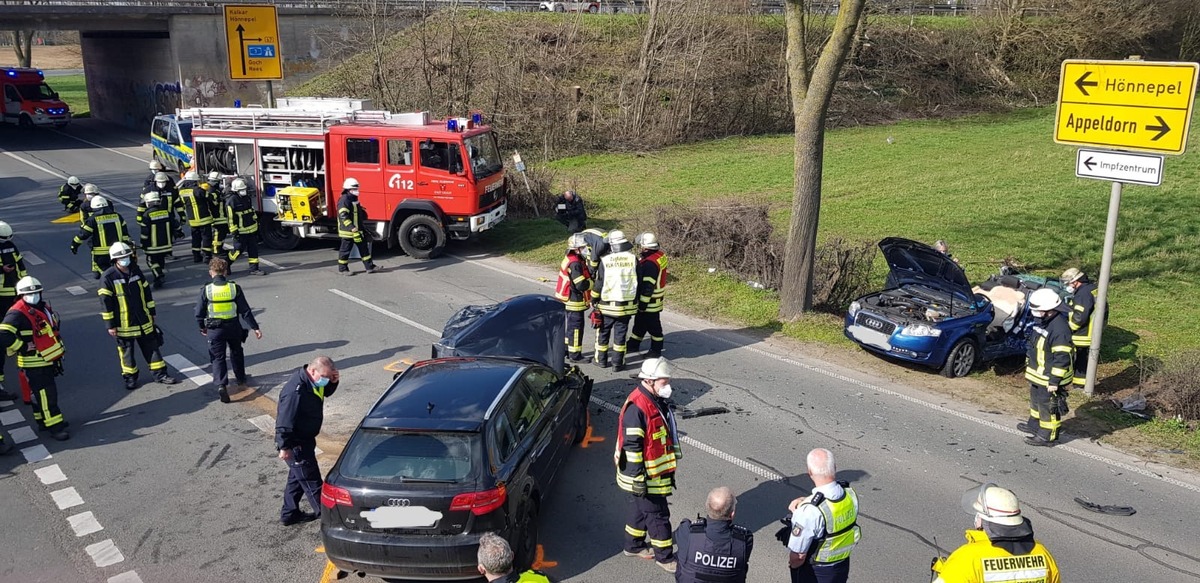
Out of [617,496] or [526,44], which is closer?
[617,496]

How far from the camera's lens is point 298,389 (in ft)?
22.5

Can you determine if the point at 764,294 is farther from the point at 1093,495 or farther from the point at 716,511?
the point at 716,511

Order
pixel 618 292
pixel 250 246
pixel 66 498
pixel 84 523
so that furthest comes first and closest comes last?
pixel 250 246 < pixel 618 292 < pixel 66 498 < pixel 84 523

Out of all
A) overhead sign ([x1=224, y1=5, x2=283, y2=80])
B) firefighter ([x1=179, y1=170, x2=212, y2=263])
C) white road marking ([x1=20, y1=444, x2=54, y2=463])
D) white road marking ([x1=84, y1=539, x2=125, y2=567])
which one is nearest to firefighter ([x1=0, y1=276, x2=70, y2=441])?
white road marking ([x1=20, y1=444, x2=54, y2=463])

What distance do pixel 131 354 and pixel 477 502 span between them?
629cm

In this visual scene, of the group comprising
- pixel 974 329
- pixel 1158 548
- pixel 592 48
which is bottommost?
pixel 1158 548

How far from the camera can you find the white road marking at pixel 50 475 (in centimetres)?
790

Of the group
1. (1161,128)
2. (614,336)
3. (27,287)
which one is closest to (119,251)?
(27,287)

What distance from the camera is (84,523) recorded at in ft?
23.4

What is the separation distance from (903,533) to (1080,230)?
41.3 feet

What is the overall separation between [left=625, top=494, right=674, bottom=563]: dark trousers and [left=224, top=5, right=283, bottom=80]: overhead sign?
55.3 feet

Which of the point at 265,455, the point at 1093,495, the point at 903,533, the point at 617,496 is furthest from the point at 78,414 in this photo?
the point at 1093,495

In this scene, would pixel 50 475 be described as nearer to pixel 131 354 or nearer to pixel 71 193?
pixel 131 354

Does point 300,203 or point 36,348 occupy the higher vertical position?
point 300,203
